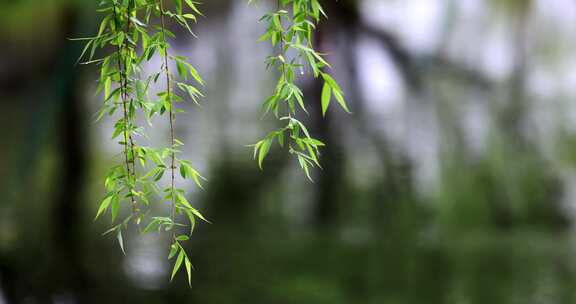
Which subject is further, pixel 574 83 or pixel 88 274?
pixel 574 83

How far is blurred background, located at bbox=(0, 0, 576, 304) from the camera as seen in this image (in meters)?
5.07

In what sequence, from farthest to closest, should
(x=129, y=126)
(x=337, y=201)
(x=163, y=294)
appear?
(x=337, y=201) < (x=163, y=294) < (x=129, y=126)

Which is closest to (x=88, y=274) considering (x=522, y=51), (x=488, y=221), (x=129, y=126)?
(x=488, y=221)

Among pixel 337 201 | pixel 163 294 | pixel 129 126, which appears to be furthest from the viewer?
pixel 337 201

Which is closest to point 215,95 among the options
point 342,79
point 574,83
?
point 342,79

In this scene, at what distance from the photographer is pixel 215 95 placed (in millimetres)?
5391

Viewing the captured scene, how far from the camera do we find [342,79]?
5496mm

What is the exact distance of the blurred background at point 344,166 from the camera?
507cm

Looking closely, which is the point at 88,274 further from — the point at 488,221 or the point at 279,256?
the point at 488,221

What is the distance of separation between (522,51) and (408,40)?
0.77 metres

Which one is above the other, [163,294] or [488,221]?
[488,221]

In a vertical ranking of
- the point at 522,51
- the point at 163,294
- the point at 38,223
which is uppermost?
the point at 522,51

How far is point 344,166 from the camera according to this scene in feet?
17.8

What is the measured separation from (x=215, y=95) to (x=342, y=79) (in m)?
0.84
